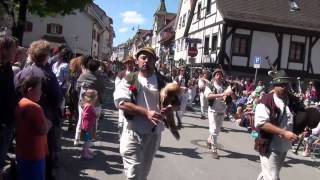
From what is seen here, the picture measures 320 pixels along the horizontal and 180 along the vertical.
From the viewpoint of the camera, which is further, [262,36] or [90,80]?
[262,36]

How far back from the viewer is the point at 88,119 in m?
8.73

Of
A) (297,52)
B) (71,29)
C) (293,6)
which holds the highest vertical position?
(293,6)

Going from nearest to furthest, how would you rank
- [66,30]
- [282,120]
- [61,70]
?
[282,120] < [61,70] < [66,30]

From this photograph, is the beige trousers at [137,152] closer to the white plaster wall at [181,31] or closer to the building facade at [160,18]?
the white plaster wall at [181,31]

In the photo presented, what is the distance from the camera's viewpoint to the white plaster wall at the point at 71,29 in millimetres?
54188

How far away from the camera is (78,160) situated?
854 cm

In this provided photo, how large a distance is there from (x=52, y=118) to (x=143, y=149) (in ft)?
4.69

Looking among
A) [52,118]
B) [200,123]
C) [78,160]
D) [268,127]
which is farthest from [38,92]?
[200,123]

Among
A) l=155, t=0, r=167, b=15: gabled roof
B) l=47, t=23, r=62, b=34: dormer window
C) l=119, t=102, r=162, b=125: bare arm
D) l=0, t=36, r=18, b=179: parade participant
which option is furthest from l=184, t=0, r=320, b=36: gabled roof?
l=155, t=0, r=167, b=15: gabled roof

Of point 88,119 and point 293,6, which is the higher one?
point 293,6

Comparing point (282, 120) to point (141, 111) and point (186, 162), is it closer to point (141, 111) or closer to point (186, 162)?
point (141, 111)

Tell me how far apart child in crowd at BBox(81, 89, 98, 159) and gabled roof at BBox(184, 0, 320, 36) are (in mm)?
22633

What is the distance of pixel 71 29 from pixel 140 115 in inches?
2080

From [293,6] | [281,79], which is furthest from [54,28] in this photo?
[281,79]
